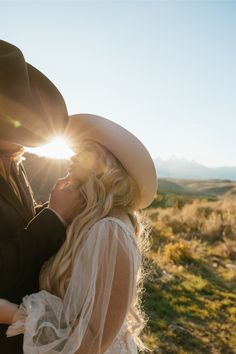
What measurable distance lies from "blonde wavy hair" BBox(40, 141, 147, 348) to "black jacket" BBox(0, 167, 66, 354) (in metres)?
0.07

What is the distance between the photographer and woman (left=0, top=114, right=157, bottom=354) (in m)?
2.19

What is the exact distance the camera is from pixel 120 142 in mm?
2475

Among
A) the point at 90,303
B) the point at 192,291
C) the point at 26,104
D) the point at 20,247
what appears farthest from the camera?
the point at 192,291

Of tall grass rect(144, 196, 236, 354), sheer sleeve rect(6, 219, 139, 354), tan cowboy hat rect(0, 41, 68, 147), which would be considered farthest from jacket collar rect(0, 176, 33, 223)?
tall grass rect(144, 196, 236, 354)

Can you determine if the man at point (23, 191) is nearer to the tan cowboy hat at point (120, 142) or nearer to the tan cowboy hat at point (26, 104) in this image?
the tan cowboy hat at point (26, 104)

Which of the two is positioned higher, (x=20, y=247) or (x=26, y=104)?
(x=26, y=104)

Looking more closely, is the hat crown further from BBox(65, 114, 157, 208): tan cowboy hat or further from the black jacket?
the black jacket

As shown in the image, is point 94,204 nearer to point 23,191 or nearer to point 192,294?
point 23,191

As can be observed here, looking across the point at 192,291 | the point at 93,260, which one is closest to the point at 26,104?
the point at 93,260

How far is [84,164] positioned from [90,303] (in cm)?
79

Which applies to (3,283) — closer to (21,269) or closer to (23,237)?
(21,269)

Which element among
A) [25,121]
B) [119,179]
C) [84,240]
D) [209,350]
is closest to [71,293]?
[84,240]

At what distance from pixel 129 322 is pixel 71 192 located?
110 cm

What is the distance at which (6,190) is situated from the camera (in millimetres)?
2479
